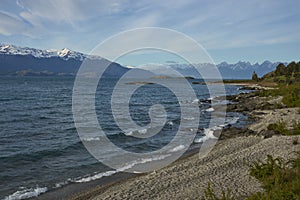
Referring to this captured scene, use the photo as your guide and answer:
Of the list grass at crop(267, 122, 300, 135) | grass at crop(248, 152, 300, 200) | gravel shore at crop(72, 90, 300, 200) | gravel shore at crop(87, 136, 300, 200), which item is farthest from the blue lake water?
grass at crop(267, 122, 300, 135)

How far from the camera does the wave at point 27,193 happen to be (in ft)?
37.3

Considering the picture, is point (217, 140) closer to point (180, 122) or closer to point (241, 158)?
point (241, 158)

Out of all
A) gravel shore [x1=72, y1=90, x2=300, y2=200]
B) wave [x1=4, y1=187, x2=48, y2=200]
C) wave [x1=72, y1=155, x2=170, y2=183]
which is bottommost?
wave [x1=72, y1=155, x2=170, y2=183]

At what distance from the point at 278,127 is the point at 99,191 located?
46.5 ft

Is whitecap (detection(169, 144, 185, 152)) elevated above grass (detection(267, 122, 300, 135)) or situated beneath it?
situated beneath

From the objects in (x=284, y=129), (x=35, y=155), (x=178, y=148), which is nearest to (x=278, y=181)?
(x=178, y=148)

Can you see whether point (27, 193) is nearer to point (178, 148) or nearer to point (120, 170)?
point (120, 170)

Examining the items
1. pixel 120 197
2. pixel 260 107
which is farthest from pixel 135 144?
pixel 260 107

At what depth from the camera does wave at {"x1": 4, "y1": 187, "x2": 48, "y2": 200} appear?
11375 mm

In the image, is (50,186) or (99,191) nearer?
(99,191)

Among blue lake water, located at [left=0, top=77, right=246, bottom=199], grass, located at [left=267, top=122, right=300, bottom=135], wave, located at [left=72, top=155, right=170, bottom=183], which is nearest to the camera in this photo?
blue lake water, located at [left=0, top=77, right=246, bottom=199]

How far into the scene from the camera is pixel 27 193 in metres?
11.7

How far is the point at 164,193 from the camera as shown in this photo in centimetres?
1017

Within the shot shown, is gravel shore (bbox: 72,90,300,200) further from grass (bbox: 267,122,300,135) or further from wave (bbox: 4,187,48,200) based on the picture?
grass (bbox: 267,122,300,135)
